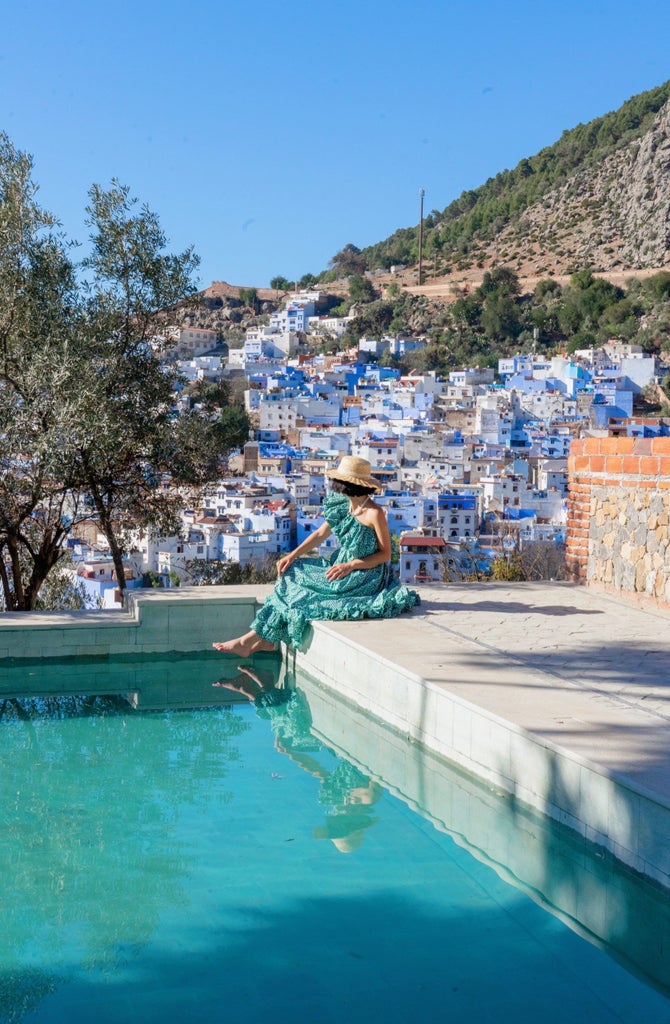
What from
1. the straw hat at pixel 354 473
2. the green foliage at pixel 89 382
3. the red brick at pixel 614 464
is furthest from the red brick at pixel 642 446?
the green foliage at pixel 89 382

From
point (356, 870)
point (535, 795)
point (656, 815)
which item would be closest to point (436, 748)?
point (535, 795)

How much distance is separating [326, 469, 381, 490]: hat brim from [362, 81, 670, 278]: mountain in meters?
73.9

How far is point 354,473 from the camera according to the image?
544cm

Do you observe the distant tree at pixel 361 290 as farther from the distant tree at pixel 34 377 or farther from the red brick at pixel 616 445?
the red brick at pixel 616 445

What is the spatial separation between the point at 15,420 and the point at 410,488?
138 ft

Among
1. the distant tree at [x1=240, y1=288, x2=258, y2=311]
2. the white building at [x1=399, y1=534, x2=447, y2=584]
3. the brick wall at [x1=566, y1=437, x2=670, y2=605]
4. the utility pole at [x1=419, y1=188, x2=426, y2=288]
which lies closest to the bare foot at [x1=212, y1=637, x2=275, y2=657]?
the brick wall at [x1=566, y1=437, x2=670, y2=605]

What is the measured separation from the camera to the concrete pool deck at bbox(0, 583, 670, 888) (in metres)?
2.95

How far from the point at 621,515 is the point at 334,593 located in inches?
79.3

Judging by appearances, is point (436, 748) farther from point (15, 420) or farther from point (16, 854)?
point (15, 420)

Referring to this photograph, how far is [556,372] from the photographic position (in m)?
67.6

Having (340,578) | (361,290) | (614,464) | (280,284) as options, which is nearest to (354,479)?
(340,578)

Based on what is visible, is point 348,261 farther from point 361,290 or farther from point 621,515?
point 621,515

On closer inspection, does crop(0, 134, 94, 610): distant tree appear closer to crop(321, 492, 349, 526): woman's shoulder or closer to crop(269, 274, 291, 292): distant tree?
crop(321, 492, 349, 526): woman's shoulder

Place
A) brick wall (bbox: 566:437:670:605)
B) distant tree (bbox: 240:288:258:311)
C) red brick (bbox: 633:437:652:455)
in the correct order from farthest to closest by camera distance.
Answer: distant tree (bbox: 240:288:258:311)
red brick (bbox: 633:437:652:455)
brick wall (bbox: 566:437:670:605)
